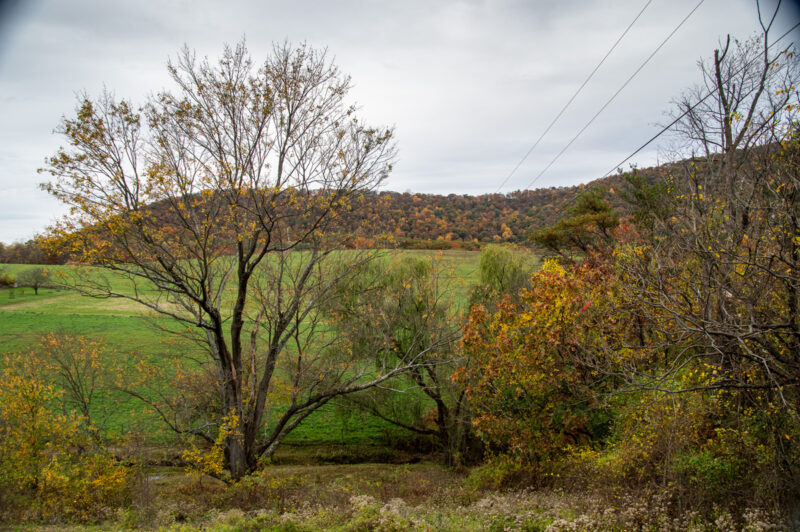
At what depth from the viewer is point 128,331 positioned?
123 ft

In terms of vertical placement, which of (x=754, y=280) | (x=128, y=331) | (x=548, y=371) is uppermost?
(x=754, y=280)

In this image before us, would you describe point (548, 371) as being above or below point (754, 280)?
below

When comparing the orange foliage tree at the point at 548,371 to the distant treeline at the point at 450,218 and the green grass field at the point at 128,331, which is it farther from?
the green grass field at the point at 128,331

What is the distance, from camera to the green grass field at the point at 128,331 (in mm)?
18672

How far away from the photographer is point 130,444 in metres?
12.9

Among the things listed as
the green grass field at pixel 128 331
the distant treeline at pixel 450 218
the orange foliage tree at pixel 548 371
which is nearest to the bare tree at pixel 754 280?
the orange foliage tree at pixel 548 371

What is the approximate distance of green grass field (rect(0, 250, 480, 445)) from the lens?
18672mm

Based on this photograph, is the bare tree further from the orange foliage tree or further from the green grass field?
the green grass field

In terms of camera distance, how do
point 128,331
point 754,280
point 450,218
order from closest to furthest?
point 754,280, point 450,218, point 128,331

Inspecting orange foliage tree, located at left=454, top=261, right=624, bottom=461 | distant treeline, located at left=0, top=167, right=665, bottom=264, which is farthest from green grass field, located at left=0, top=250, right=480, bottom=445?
orange foliage tree, located at left=454, top=261, right=624, bottom=461

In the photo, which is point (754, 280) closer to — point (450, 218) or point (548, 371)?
point (548, 371)

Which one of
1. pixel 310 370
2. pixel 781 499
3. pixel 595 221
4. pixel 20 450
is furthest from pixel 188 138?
pixel 595 221

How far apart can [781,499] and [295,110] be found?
39.1ft

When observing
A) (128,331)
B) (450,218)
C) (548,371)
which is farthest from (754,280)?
(128,331)
